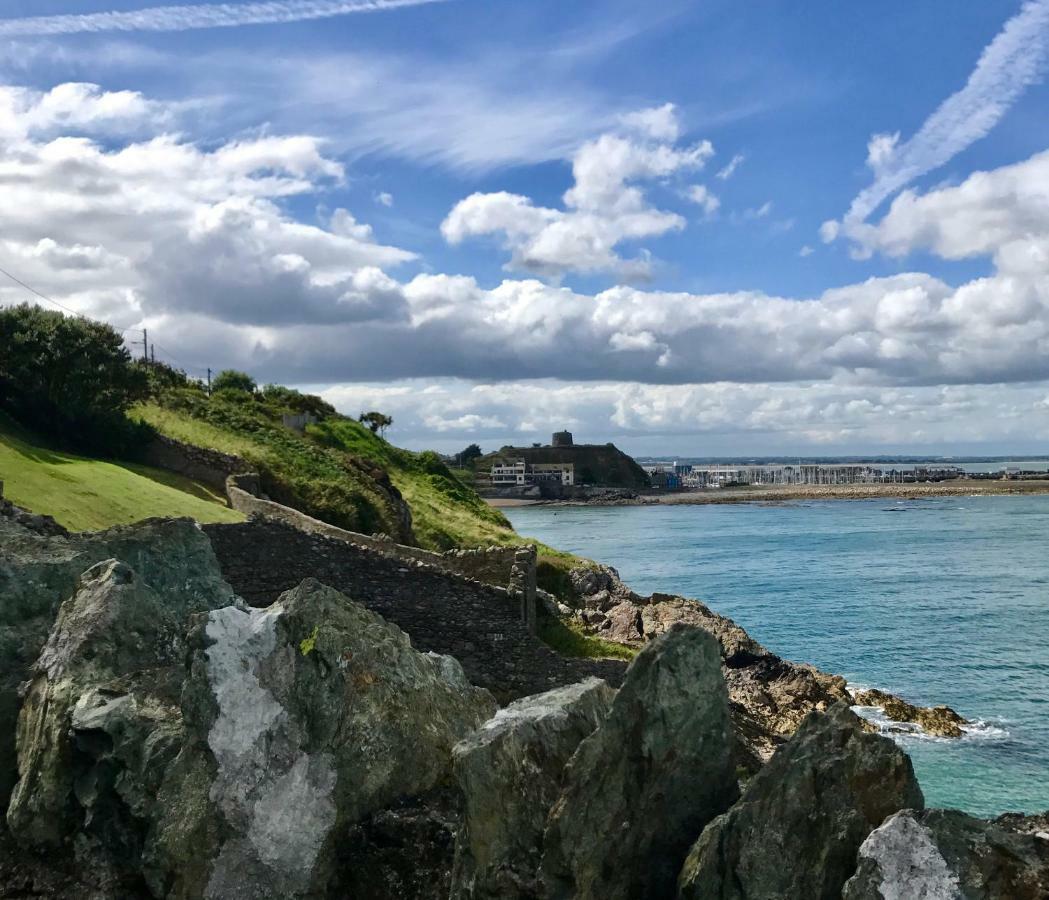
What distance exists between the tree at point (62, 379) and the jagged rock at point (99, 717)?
29.2m

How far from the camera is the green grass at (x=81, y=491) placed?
1064 inches

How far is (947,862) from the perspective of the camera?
19.5 feet

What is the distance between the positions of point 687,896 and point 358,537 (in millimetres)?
23578

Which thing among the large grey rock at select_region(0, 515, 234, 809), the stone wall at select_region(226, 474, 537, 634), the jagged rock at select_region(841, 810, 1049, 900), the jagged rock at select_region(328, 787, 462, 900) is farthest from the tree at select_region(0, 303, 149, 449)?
the jagged rock at select_region(841, 810, 1049, 900)

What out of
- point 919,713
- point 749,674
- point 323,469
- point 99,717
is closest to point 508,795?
point 99,717

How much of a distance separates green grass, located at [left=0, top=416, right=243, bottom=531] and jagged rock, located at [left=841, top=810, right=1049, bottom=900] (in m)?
23.6

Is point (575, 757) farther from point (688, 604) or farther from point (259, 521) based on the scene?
point (688, 604)

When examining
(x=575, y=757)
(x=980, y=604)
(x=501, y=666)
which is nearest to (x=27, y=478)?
(x=501, y=666)

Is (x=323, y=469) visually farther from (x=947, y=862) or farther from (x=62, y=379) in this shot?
(x=947, y=862)

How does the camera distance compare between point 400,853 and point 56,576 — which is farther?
point 56,576

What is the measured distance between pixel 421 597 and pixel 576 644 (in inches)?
298

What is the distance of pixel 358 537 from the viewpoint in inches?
1172

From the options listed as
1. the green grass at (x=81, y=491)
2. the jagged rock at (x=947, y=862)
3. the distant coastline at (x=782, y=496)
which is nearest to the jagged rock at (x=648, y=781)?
the jagged rock at (x=947, y=862)

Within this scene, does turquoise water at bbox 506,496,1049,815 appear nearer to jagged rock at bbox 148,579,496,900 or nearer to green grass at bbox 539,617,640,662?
green grass at bbox 539,617,640,662
